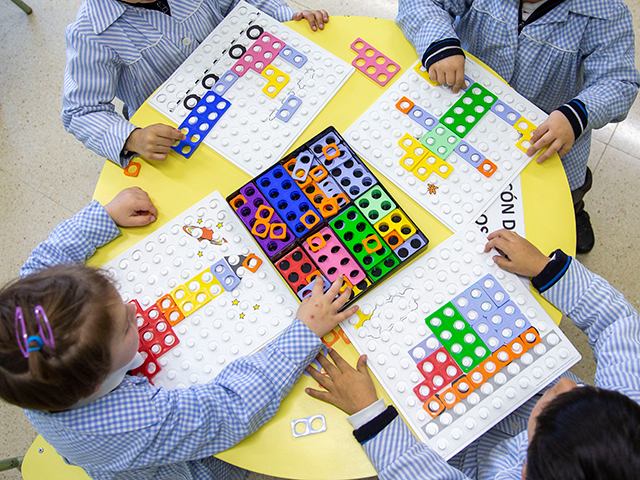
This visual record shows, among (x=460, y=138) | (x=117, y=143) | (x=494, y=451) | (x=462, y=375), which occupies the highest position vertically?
(x=460, y=138)

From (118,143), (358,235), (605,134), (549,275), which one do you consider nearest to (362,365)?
(358,235)

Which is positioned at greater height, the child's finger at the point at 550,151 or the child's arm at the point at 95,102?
the child's finger at the point at 550,151

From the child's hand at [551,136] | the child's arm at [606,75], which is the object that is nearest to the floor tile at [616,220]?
the child's arm at [606,75]

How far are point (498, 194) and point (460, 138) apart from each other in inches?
5.3

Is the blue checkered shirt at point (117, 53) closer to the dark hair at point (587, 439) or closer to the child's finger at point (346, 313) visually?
the child's finger at point (346, 313)

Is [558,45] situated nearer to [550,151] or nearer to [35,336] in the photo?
[550,151]

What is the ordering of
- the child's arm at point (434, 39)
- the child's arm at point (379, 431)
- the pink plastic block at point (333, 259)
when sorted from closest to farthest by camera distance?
the child's arm at point (379, 431) < the pink plastic block at point (333, 259) < the child's arm at point (434, 39)

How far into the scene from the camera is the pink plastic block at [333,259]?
78 centimetres

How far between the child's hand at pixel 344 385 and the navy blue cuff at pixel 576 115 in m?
0.63

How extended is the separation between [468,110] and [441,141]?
91 millimetres

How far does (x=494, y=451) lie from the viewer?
0.79 m

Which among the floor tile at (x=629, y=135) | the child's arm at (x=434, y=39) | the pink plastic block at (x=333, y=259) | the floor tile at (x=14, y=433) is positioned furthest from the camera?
the floor tile at (x=629, y=135)

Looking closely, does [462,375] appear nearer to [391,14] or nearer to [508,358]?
[508,358]

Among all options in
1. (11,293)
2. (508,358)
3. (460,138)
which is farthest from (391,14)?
(11,293)
